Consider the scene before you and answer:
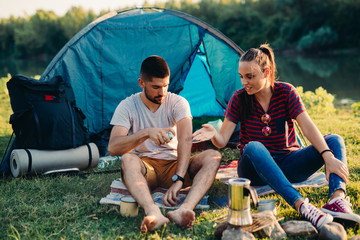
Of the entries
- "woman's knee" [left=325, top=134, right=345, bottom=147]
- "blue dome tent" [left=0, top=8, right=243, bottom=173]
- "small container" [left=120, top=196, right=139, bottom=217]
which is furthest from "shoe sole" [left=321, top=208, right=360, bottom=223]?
"blue dome tent" [left=0, top=8, right=243, bottom=173]

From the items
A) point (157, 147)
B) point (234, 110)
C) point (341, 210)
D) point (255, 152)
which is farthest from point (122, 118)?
point (341, 210)

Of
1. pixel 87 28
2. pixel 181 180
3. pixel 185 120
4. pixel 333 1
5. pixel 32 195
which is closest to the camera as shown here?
pixel 181 180

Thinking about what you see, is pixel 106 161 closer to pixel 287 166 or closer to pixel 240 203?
pixel 287 166

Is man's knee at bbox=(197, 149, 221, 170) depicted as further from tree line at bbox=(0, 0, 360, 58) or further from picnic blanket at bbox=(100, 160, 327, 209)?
tree line at bbox=(0, 0, 360, 58)

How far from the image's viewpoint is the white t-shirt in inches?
107

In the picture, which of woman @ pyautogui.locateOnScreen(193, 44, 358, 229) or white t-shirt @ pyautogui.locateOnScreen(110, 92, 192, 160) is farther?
white t-shirt @ pyautogui.locateOnScreen(110, 92, 192, 160)

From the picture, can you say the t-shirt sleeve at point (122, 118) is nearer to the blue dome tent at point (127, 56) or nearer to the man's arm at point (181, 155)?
the man's arm at point (181, 155)

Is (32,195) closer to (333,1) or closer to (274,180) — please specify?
(274,180)

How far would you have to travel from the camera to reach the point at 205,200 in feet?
8.74

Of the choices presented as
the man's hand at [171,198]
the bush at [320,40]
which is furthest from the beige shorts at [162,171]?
the bush at [320,40]

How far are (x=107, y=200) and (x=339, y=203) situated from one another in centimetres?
154

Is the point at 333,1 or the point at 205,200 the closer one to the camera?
the point at 205,200

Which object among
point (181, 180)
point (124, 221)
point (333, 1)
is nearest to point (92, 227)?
point (124, 221)

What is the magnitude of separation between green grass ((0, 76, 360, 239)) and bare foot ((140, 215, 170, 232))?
4 centimetres
